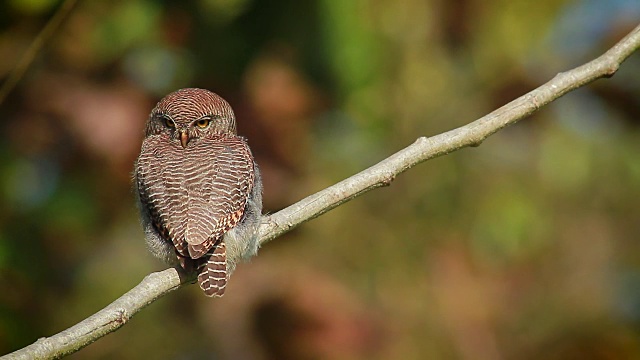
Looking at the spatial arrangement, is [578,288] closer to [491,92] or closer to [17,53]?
[491,92]

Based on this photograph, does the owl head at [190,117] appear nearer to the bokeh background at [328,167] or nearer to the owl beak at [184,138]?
the owl beak at [184,138]

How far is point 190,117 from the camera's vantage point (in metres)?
6.02

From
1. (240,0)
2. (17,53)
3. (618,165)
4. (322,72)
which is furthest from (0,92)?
(618,165)

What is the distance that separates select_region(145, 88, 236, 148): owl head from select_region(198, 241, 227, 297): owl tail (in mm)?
→ 984

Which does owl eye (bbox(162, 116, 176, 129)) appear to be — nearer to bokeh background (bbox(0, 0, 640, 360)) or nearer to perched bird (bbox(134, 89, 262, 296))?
perched bird (bbox(134, 89, 262, 296))

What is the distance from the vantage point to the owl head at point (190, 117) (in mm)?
6000

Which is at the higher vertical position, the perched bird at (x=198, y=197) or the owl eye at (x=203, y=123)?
the owl eye at (x=203, y=123)

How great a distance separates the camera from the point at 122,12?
712 cm

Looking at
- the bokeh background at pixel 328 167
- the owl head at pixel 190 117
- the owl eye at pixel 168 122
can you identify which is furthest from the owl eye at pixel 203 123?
the bokeh background at pixel 328 167

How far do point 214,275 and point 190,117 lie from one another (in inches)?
52.6

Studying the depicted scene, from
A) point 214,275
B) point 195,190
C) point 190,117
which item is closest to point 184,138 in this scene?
point 190,117

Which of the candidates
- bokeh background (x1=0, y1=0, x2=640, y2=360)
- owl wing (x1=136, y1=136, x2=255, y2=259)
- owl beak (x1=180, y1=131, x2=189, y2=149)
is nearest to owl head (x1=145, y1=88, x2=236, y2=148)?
owl beak (x1=180, y1=131, x2=189, y2=149)

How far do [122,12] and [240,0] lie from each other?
34.2 inches

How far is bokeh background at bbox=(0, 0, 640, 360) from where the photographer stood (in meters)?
7.39
